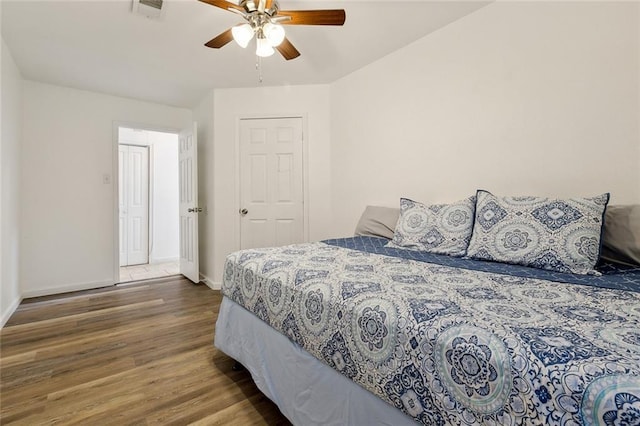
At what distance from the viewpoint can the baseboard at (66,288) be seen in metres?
3.19

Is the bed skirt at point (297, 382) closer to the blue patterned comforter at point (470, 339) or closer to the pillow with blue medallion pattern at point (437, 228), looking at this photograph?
the blue patterned comforter at point (470, 339)

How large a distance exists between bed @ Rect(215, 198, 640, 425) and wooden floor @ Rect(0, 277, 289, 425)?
261mm

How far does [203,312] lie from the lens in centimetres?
276

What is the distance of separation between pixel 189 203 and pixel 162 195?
1.88 metres

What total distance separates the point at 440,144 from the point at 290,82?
6.23ft

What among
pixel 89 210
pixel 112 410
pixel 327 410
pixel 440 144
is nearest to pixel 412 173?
pixel 440 144

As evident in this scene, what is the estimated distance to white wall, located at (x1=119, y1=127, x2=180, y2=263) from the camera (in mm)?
5105

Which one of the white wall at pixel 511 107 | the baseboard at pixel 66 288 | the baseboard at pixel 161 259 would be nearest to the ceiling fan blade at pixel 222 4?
the white wall at pixel 511 107

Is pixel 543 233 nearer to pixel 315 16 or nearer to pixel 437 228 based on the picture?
pixel 437 228

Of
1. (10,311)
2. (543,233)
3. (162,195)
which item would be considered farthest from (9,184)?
(543,233)

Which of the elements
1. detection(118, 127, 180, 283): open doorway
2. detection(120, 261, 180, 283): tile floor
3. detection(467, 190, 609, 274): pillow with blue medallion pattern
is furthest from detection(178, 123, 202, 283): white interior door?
detection(467, 190, 609, 274): pillow with blue medallion pattern

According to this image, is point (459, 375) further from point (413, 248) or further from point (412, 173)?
point (412, 173)

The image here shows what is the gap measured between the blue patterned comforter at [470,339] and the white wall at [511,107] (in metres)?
0.93

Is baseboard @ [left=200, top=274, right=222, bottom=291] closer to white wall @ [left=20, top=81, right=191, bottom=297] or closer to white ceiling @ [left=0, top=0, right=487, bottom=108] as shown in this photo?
white wall @ [left=20, top=81, right=191, bottom=297]
